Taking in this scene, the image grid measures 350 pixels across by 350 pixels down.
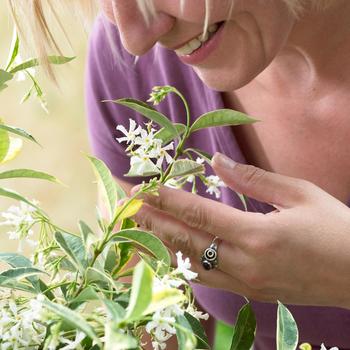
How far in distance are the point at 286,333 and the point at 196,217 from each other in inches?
10.7

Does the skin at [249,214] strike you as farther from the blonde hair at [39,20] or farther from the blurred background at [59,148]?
the blurred background at [59,148]

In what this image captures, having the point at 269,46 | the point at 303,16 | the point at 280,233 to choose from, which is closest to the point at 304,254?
the point at 280,233

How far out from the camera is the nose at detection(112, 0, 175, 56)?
852 millimetres

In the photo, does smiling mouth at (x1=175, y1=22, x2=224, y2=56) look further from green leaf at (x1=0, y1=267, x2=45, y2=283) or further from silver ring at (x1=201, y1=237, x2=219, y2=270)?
green leaf at (x1=0, y1=267, x2=45, y2=283)

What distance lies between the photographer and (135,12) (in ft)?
2.79

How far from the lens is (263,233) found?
87 centimetres

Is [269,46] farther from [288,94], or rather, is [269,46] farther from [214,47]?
[288,94]

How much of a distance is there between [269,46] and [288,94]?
0.93 feet

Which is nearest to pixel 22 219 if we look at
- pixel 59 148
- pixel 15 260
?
pixel 15 260

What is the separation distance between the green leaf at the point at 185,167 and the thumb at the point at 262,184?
0.18m

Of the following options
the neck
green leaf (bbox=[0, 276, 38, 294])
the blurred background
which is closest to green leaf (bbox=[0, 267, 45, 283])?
green leaf (bbox=[0, 276, 38, 294])

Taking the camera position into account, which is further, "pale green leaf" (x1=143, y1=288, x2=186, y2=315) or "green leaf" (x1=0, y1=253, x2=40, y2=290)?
"green leaf" (x1=0, y1=253, x2=40, y2=290)

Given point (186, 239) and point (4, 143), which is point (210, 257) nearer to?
point (186, 239)

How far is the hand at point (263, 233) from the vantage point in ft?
2.82
